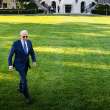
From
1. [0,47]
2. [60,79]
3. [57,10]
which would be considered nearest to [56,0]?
[57,10]

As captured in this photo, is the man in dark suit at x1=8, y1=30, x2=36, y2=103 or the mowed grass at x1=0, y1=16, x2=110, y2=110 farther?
the mowed grass at x1=0, y1=16, x2=110, y2=110

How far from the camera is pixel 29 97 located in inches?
638

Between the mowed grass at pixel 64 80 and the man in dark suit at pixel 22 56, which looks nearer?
the man in dark suit at pixel 22 56

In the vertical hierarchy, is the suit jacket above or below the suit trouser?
above

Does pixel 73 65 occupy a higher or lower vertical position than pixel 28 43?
lower

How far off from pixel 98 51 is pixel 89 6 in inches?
3524

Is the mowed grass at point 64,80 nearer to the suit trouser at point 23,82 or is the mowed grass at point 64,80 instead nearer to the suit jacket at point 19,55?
the suit trouser at point 23,82

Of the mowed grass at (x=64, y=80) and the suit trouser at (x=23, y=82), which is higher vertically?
the suit trouser at (x=23, y=82)

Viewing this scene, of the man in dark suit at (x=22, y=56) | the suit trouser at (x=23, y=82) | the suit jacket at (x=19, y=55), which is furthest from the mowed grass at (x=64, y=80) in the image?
the suit jacket at (x=19, y=55)

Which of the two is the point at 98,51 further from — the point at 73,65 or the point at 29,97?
the point at 29,97

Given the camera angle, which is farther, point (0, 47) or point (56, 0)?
point (56, 0)

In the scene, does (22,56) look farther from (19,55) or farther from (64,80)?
(64,80)

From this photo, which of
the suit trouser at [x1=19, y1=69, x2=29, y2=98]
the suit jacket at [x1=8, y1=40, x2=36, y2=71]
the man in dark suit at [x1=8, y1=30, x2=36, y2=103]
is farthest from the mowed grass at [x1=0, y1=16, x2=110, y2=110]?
the suit jacket at [x1=8, y1=40, x2=36, y2=71]

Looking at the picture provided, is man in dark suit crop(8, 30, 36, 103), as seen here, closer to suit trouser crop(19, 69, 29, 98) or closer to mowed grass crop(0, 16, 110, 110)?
suit trouser crop(19, 69, 29, 98)
